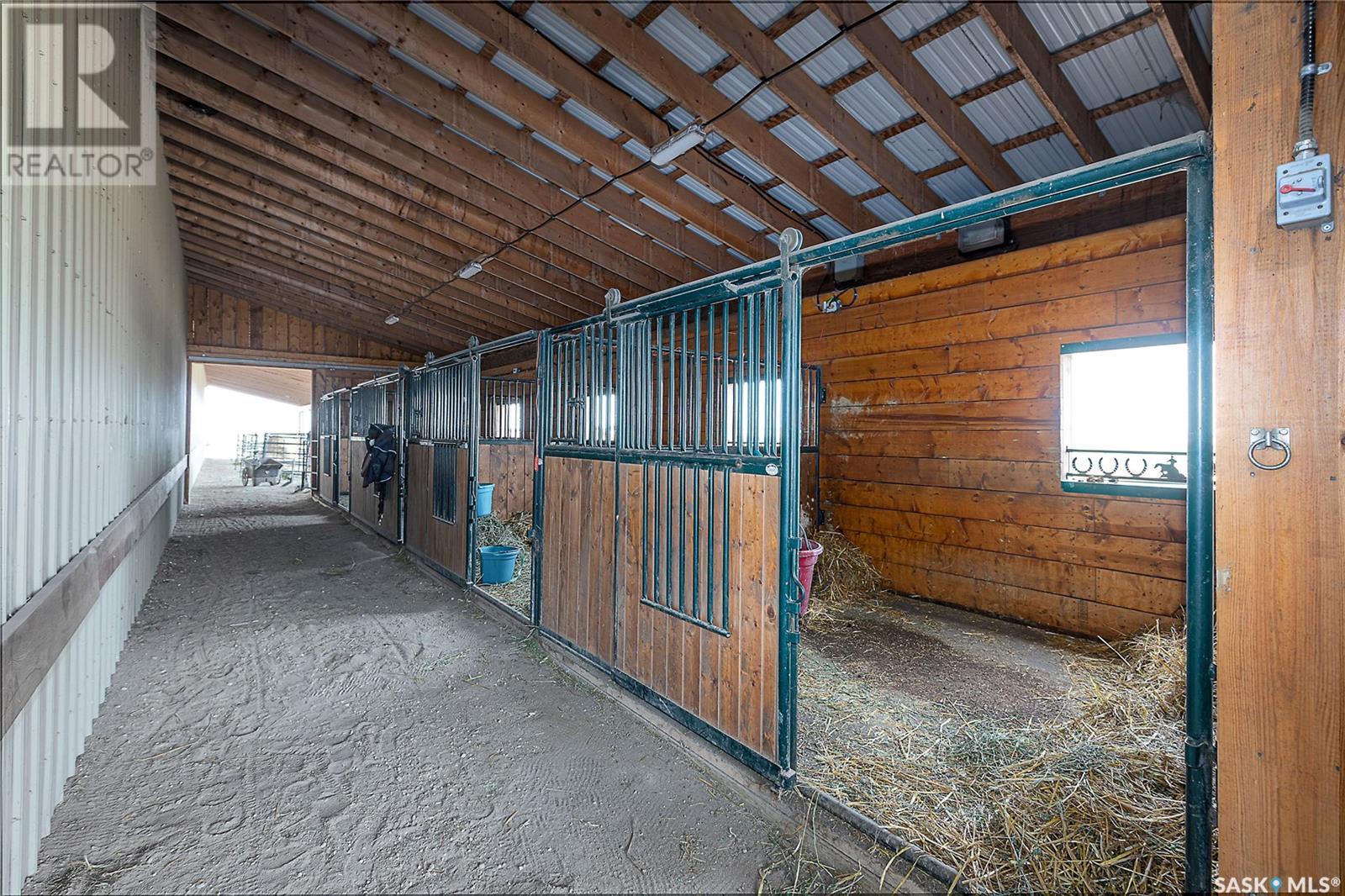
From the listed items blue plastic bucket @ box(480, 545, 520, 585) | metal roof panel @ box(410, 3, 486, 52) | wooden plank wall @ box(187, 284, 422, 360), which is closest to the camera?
metal roof panel @ box(410, 3, 486, 52)

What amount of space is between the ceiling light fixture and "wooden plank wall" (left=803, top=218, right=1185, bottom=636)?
2036 mm

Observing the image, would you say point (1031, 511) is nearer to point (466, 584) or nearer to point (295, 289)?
point (466, 584)

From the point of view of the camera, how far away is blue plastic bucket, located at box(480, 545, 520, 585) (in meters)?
4.62

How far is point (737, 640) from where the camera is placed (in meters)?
2.25

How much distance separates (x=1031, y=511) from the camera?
3.78 m

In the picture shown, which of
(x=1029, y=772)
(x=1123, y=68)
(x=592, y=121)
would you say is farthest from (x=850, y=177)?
(x=1029, y=772)

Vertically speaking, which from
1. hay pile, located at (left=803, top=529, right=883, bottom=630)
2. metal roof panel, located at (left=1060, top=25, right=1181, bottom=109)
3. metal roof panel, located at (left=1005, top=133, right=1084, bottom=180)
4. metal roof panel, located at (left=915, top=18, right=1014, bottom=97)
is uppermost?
metal roof panel, located at (left=915, top=18, right=1014, bottom=97)

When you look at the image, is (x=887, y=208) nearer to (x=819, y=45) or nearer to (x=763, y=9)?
(x=819, y=45)

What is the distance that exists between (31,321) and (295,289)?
747 cm

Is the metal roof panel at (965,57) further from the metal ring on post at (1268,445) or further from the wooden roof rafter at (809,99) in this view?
the metal ring on post at (1268,445)

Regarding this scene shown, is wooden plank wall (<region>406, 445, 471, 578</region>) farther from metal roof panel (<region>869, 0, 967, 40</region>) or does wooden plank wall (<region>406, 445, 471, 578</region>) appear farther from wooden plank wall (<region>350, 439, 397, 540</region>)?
metal roof panel (<region>869, 0, 967, 40</region>)

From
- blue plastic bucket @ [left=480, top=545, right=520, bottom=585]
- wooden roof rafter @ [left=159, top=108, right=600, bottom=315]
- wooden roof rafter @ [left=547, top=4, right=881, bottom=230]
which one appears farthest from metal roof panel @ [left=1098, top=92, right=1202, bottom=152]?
blue plastic bucket @ [left=480, top=545, right=520, bottom=585]

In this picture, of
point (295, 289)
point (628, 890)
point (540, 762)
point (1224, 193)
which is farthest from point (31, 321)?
point (295, 289)

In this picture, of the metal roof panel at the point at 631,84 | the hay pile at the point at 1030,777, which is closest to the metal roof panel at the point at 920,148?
the metal roof panel at the point at 631,84
